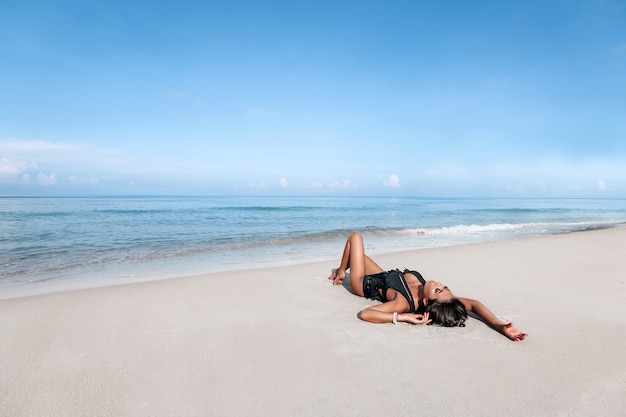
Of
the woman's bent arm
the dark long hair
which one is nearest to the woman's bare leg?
the woman's bent arm

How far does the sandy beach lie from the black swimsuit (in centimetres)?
33

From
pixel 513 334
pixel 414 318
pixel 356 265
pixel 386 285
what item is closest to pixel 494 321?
pixel 513 334

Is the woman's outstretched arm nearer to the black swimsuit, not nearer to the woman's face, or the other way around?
the woman's face

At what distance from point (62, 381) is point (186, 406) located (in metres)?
1.11

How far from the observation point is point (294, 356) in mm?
3037

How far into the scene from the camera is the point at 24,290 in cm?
589

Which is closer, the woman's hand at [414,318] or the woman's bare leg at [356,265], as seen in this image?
the woman's hand at [414,318]

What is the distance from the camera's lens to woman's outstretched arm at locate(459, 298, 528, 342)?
333 cm

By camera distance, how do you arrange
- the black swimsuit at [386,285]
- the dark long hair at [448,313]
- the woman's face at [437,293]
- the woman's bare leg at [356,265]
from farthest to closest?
1. the woman's bare leg at [356,265]
2. the black swimsuit at [386,285]
3. the woman's face at [437,293]
4. the dark long hair at [448,313]

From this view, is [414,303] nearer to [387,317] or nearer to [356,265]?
[387,317]

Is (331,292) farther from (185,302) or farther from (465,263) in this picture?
(465,263)

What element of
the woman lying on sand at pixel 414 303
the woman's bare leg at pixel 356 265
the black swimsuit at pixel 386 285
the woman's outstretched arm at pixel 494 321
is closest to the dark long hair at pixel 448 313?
the woman lying on sand at pixel 414 303

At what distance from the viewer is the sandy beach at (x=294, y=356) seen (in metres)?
2.34

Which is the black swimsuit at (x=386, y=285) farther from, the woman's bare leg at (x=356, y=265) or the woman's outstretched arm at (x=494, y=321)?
the woman's outstretched arm at (x=494, y=321)
